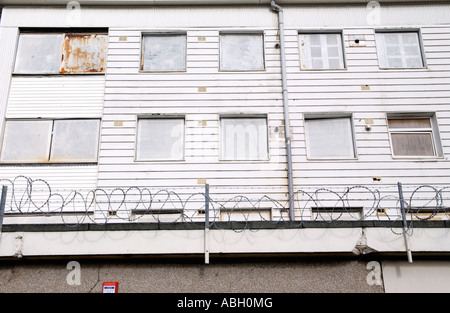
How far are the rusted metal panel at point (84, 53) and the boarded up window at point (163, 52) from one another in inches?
49.8

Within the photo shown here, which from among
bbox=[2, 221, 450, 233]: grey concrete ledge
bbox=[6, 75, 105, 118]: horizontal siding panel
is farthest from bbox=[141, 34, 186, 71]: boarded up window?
bbox=[2, 221, 450, 233]: grey concrete ledge

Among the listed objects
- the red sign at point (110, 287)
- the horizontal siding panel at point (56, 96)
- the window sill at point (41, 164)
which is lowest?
the red sign at point (110, 287)

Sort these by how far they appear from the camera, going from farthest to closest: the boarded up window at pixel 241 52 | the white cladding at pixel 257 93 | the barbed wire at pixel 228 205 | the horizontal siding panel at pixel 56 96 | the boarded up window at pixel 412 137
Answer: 1. the boarded up window at pixel 241 52
2. the horizontal siding panel at pixel 56 96
3. the boarded up window at pixel 412 137
4. the white cladding at pixel 257 93
5. the barbed wire at pixel 228 205

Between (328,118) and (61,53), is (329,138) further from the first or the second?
(61,53)

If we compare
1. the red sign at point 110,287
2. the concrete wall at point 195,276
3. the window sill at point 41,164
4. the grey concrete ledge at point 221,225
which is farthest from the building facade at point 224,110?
the red sign at point 110,287

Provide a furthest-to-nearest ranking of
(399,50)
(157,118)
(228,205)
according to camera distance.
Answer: (399,50)
(157,118)
(228,205)

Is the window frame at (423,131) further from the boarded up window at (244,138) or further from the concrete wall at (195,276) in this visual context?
the concrete wall at (195,276)

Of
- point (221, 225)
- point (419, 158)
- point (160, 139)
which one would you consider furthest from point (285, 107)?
point (221, 225)

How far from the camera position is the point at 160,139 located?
1096 cm

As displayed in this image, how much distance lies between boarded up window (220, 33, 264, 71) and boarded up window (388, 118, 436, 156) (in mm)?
4394

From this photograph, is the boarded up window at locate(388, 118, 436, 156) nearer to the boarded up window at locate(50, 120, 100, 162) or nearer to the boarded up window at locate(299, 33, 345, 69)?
the boarded up window at locate(299, 33, 345, 69)

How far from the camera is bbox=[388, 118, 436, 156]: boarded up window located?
35.3 ft

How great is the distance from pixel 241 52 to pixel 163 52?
8.08ft

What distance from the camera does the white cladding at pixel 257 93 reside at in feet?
34.1
